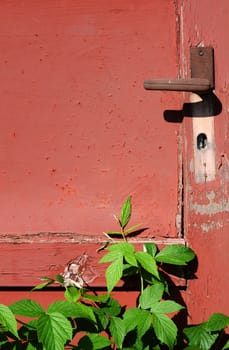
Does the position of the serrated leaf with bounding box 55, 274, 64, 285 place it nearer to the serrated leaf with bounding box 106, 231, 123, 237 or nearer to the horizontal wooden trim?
the horizontal wooden trim

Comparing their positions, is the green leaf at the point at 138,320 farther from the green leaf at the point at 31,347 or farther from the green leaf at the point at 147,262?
the green leaf at the point at 31,347

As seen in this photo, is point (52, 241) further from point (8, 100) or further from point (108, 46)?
point (108, 46)

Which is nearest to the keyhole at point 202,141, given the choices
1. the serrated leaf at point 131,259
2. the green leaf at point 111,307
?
the serrated leaf at point 131,259

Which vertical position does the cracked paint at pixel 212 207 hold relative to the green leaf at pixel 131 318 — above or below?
above

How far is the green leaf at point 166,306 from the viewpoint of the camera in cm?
147

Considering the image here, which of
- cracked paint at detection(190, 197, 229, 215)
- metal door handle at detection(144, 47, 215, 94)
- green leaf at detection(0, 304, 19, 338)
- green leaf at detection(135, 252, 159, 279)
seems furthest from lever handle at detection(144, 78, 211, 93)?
green leaf at detection(0, 304, 19, 338)

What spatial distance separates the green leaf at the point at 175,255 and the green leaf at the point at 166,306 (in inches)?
3.8

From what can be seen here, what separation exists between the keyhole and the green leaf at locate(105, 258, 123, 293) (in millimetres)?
370

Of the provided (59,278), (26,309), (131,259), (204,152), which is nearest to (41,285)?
(59,278)

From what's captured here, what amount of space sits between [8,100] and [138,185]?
0.42m

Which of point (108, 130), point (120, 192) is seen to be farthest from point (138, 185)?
point (108, 130)

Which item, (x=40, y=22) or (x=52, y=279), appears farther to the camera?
(x=40, y=22)

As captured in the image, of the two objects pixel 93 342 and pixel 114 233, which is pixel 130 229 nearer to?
pixel 114 233

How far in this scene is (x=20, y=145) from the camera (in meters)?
1.71
